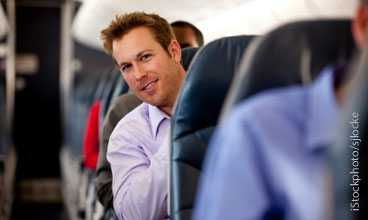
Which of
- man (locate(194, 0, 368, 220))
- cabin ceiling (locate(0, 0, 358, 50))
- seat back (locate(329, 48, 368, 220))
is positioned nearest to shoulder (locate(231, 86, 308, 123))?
man (locate(194, 0, 368, 220))

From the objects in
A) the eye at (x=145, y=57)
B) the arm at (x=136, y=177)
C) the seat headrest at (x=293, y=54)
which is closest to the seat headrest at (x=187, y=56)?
the eye at (x=145, y=57)

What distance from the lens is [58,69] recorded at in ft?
31.8

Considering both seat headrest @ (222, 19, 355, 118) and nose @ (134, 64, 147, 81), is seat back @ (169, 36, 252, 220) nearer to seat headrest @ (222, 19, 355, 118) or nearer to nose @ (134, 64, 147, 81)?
nose @ (134, 64, 147, 81)

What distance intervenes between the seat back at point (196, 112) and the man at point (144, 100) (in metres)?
0.12

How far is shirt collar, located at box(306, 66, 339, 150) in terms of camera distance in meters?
0.82

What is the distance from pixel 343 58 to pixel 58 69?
355 inches

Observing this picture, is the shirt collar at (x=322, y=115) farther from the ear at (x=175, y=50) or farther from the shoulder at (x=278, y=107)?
the ear at (x=175, y=50)

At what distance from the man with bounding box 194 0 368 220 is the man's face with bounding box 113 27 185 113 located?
0.88m

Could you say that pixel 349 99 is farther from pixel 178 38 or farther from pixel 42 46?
pixel 42 46

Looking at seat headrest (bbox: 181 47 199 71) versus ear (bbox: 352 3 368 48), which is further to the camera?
Result: seat headrest (bbox: 181 47 199 71)

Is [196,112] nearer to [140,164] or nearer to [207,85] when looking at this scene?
[207,85]

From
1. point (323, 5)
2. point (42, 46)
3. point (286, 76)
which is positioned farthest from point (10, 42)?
point (286, 76)

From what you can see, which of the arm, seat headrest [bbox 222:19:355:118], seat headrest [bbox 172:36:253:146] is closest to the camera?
seat headrest [bbox 222:19:355:118]

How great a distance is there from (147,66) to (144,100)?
108mm
